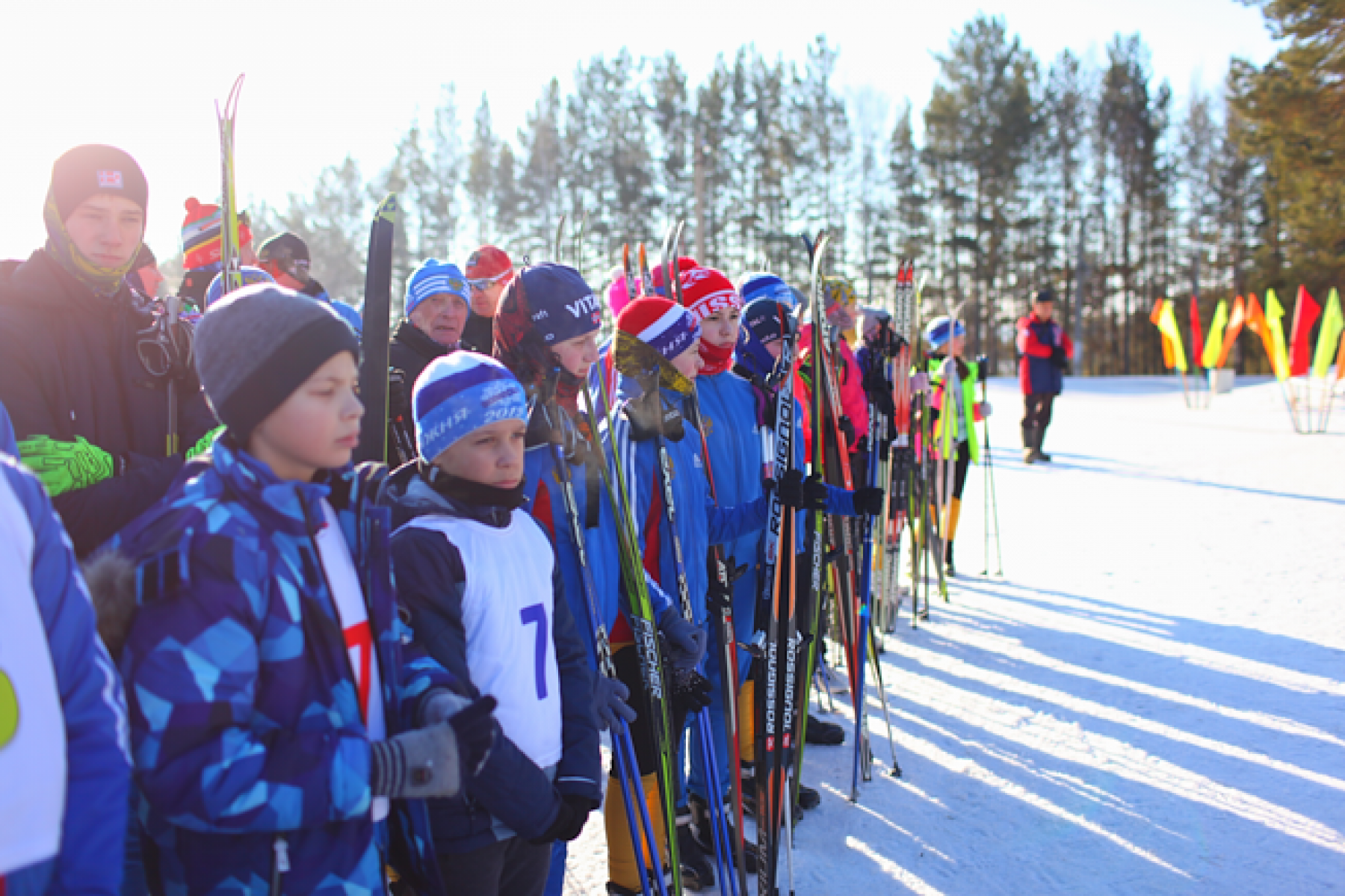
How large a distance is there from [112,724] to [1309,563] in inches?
291

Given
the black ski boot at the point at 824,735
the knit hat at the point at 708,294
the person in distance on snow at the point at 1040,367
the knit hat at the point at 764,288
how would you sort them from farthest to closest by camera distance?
the person in distance on snow at the point at 1040,367 < the knit hat at the point at 764,288 < the black ski boot at the point at 824,735 < the knit hat at the point at 708,294

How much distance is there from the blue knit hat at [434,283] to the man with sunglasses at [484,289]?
2.12 ft

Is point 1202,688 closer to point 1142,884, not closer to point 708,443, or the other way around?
point 1142,884

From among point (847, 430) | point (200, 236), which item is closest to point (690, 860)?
point (847, 430)

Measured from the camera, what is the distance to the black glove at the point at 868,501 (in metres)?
2.66

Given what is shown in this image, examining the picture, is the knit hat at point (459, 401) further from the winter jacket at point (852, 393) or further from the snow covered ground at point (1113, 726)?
the winter jacket at point (852, 393)

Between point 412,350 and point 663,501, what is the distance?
60.5 inches

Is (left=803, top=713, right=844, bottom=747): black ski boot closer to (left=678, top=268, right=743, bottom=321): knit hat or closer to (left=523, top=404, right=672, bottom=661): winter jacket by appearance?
(left=523, top=404, right=672, bottom=661): winter jacket

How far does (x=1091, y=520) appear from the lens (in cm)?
802

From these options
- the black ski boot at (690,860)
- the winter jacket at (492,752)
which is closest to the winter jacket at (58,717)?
the winter jacket at (492,752)

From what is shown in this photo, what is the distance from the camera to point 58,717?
3.21 ft

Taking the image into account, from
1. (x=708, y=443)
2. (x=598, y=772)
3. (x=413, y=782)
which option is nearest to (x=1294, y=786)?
(x=708, y=443)

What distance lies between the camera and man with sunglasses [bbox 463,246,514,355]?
170 inches

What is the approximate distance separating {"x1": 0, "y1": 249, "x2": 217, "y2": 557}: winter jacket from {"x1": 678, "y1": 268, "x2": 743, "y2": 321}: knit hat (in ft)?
5.58
